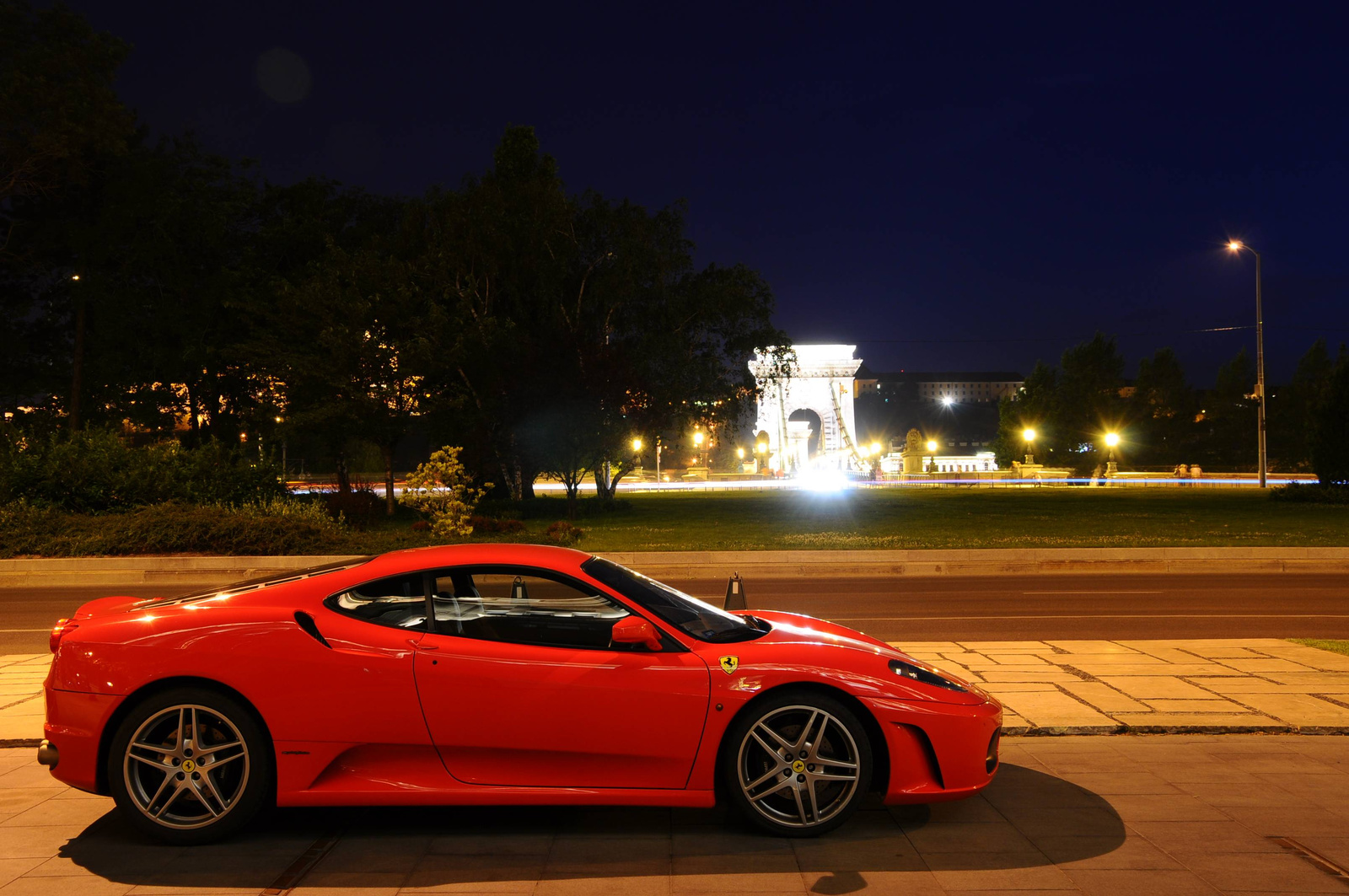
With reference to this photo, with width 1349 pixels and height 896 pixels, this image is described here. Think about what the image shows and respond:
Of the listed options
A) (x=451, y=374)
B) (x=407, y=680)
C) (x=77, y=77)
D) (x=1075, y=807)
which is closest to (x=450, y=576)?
(x=407, y=680)

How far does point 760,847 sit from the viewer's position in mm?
4301

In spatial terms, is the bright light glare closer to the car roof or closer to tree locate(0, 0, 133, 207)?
tree locate(0, 0, 133, 207)

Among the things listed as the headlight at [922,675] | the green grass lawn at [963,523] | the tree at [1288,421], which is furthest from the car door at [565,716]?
the tree at [1288,421]

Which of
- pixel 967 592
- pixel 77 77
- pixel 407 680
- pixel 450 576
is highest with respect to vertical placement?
pixel 77 77

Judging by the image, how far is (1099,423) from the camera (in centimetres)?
8594

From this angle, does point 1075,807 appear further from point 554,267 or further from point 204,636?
point 554,267

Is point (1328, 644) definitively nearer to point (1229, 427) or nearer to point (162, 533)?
point (162, 533)

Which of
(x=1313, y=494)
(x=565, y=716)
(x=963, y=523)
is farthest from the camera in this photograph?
(x=1313, y=494)

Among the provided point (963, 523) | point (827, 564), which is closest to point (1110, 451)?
point (963, 523)

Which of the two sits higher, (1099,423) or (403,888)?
(1099,423)

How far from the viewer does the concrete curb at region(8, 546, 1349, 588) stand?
17.4 metres

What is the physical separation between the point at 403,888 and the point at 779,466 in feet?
321

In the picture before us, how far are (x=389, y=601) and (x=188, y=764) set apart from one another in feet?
3.64

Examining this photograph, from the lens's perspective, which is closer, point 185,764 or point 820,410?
point 185,764
